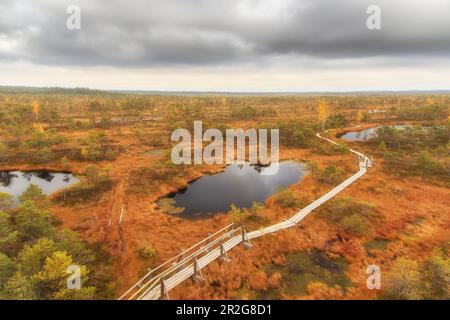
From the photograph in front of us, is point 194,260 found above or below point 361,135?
below

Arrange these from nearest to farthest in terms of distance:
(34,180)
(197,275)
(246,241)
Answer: (197,275) < (246,241) < (34,180)

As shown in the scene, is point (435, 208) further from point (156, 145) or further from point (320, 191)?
point (156, 145)
